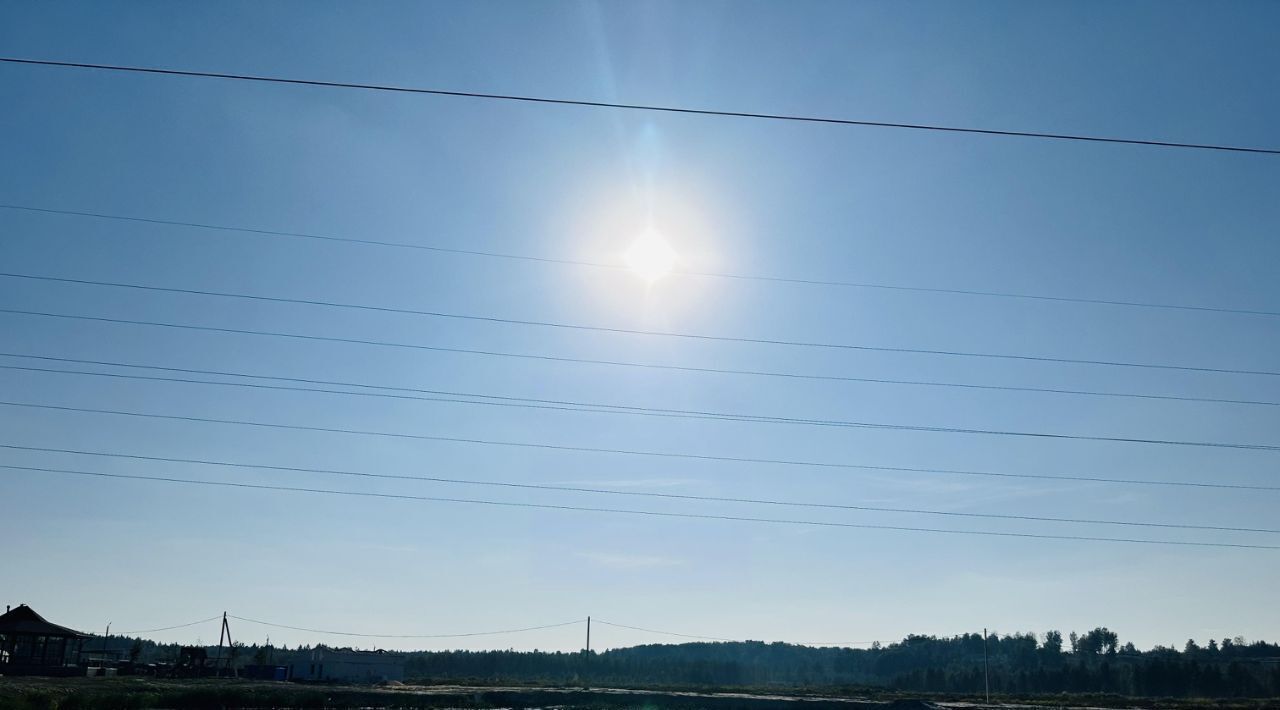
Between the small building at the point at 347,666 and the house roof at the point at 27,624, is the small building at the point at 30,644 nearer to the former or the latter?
the house roof at the point at 27,624

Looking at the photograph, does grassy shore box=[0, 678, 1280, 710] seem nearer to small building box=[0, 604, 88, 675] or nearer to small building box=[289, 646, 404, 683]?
small building box=[0, 604, 88, 675]

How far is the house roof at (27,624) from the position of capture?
79.6 meters

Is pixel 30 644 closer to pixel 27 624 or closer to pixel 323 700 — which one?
pixel 27 624

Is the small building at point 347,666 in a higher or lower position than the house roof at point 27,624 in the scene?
lower

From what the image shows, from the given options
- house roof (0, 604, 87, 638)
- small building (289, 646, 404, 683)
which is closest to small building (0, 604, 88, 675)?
house roof (0, 604, 87, 638)

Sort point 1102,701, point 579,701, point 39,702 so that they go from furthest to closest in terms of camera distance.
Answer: point 1102,701 < point 579,701 < point 39,702

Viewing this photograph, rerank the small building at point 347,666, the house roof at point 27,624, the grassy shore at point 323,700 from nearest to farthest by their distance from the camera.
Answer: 1. the grassy shore at point 323,700
2. the house roof at point 27,624
3. the small building at point 347,666

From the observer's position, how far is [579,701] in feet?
307

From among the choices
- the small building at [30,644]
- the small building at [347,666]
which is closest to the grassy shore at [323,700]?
the small building at [30,644]

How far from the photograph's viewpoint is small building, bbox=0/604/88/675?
79.6 meters

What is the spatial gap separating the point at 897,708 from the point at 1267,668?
390 feet

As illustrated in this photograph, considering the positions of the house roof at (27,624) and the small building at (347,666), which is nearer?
the house roof at (27,624)

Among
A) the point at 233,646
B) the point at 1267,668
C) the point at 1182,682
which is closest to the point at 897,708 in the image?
the point at 233,646

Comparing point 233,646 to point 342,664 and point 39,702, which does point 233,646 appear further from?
point 39,702
